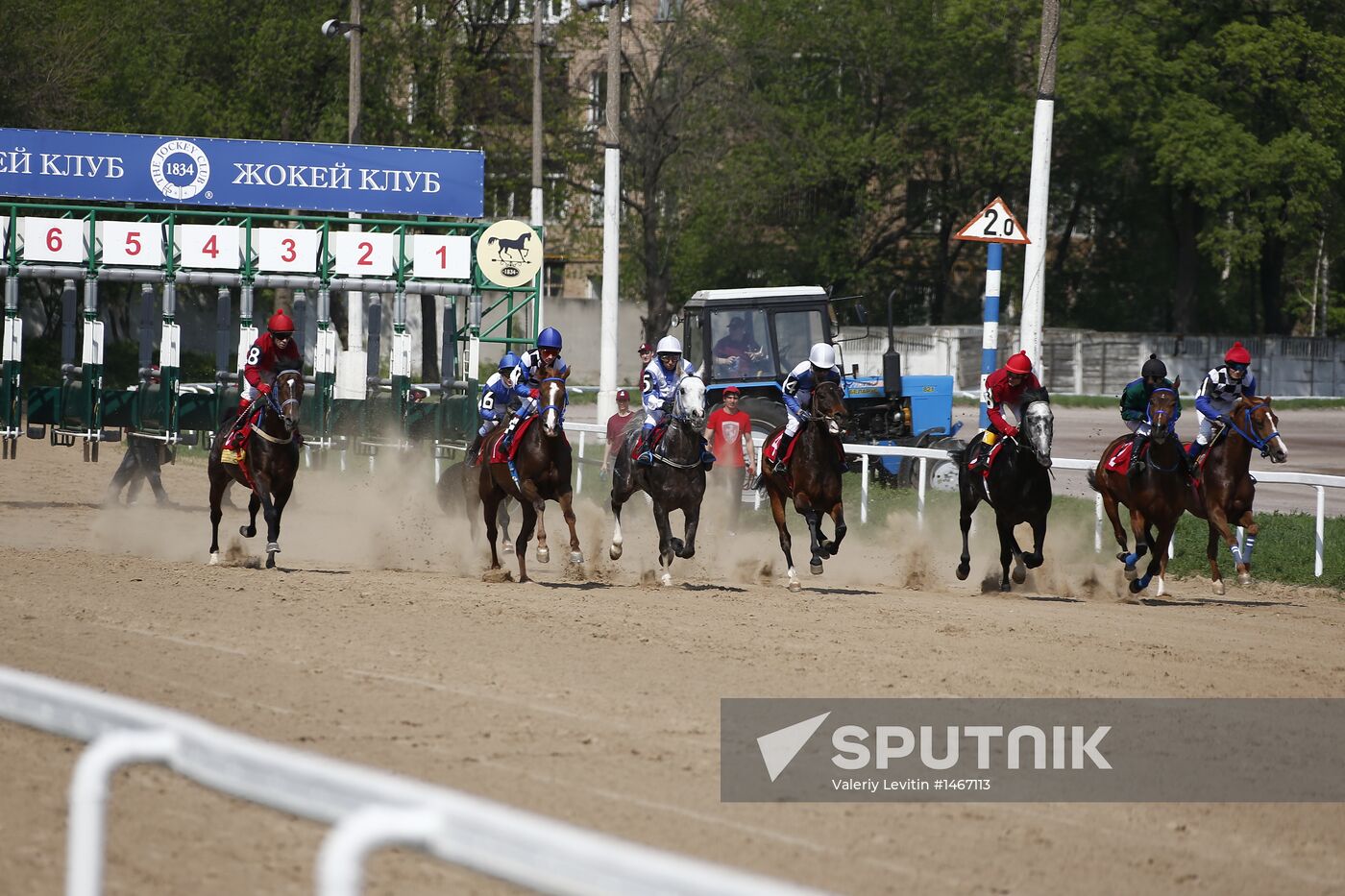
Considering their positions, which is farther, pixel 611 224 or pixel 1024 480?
pixel 611 224

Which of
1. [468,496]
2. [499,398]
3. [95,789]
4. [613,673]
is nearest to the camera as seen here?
[95,789]

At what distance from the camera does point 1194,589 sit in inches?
560

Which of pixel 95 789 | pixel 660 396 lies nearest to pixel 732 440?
pixel 660 396

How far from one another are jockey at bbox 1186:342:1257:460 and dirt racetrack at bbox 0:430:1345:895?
1.44m

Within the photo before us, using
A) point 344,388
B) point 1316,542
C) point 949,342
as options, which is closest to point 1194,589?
point 1316,542

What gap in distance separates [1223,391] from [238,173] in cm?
1238

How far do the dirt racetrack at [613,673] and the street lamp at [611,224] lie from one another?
5163mm

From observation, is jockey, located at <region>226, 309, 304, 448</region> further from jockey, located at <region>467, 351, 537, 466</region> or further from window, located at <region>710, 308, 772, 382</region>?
window, located at <region>710, 308, 772, 382</region>

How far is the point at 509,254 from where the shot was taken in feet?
67.2

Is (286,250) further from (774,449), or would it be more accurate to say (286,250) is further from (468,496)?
(774,449)

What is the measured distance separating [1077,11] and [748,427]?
95.4ft

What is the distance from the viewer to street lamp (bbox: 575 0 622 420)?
21.6 m

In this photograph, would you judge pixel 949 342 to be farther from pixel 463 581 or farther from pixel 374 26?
pixel 463 581

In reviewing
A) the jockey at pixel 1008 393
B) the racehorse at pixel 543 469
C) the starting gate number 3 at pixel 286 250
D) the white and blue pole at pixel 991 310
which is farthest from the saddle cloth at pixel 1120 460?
the starting gate number 3 at pixel 286 250
